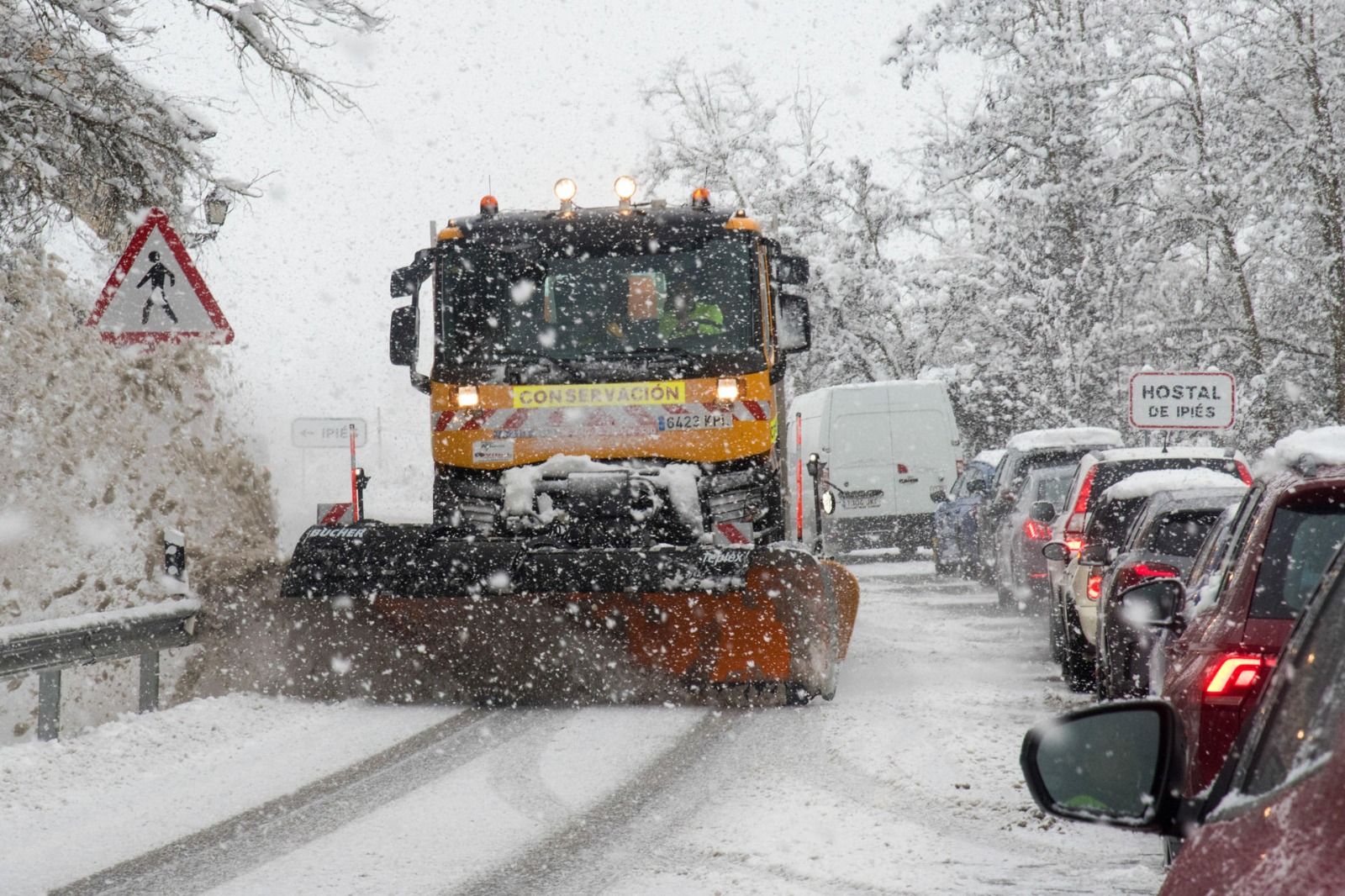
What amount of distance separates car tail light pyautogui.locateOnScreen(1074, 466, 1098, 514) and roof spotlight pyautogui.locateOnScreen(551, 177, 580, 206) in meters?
4.46

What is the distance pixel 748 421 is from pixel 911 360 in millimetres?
31046

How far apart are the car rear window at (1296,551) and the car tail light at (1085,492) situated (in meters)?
8.24

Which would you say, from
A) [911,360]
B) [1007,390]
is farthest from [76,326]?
[911,360]

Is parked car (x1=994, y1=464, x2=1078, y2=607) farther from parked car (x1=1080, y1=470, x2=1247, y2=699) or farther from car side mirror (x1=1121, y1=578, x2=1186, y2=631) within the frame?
car side mirror (x1=1121, y1=578, x2=1186, y2=631)

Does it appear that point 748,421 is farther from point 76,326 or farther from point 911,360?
point 911,360

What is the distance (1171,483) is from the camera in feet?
29.3

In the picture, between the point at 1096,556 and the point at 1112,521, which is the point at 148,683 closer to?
the point at 1096,556

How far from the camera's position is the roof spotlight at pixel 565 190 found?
11.2 metres

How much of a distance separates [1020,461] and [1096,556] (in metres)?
7.80

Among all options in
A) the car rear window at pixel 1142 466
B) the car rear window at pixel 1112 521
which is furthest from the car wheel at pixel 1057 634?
the car rear window at pixel 1142 466

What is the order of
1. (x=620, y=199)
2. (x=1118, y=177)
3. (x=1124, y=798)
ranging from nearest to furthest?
(x=1124, y=798), (x=620, y=199), (x=1118, y=177)

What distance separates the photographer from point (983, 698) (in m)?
9.48

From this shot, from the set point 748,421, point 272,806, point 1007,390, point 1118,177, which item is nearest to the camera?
point 272,806

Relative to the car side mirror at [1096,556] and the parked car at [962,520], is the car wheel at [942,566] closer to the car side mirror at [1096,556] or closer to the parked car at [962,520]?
the parked car at [962,520]
